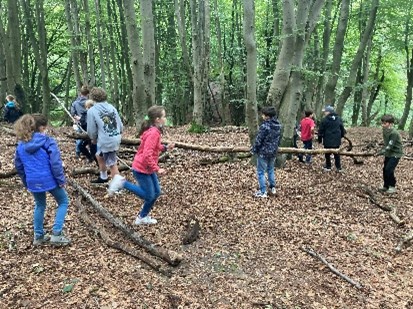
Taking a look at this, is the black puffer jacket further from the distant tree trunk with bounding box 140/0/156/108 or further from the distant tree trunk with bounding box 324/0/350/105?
the distant tree trunk with bounding box 140/0/156/108

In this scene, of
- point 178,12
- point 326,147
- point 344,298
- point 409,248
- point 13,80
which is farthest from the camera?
point 178,12

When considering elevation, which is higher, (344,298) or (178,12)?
(178,12)

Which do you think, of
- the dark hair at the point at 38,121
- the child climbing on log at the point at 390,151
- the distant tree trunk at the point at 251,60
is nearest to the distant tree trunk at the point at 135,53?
the distant tree trunk at the point at 251,60

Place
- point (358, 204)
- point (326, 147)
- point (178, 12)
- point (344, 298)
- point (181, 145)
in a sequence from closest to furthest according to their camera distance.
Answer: point (344, 298) < point (358, 204) < point (181, 145) < point (326, 147) < point (178, 12)

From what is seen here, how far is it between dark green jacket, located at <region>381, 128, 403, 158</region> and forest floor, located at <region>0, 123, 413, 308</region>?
94cm

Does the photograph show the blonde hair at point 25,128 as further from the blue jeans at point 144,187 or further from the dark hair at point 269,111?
the dark hair at point 269,111

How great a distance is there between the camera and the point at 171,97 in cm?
2406

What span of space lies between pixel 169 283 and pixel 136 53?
25.7ft

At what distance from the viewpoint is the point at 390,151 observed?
31.1 ft

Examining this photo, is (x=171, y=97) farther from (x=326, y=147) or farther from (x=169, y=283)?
(x=169, y=283)

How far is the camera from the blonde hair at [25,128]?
5164 mm

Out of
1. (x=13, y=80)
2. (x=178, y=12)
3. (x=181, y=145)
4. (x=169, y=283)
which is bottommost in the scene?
(x=169, y=283)

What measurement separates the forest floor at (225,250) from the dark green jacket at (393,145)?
3.09ft

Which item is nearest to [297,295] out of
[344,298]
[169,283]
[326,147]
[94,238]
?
[344,298]
